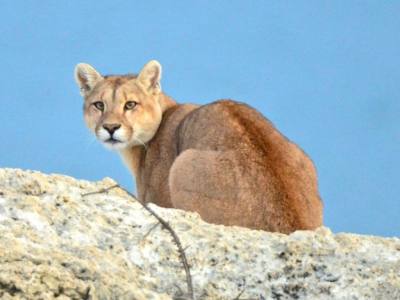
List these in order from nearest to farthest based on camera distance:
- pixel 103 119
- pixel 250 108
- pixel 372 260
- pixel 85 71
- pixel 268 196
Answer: pixel 372 260
pixel 268 196
pixel 250 108
pixel 103 119
pixel 85 71

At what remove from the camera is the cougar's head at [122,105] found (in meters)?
11.2

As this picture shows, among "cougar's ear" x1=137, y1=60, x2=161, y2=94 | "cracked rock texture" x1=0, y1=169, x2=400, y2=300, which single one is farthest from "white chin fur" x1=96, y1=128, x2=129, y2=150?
"cracked rock texture" x1=0, y1=169, x2=400, y2=300

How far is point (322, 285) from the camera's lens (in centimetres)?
396

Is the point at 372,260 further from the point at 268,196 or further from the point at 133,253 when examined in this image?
the point at 268,196

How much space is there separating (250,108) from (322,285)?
19.6 ft

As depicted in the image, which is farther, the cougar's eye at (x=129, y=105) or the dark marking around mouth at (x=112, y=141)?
the cougar's eye at (x=129, y=105)

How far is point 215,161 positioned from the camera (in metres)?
8.73

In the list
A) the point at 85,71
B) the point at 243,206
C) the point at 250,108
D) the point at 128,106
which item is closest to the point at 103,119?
the point at 128,106

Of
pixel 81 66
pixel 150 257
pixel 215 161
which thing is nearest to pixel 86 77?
pixel 81 66

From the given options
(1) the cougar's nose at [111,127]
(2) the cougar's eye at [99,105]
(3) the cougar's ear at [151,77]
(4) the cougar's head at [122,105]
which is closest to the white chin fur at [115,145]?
(4) the cougar's head at [122,105]

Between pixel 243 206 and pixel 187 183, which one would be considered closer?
pixel 243 206

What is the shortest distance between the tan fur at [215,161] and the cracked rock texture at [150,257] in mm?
3319

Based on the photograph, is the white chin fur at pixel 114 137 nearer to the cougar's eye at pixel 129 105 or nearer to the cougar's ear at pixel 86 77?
the cougar's eye at pixel 129 105

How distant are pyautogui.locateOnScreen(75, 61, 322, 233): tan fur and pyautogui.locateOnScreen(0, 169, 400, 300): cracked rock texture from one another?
3319mm
